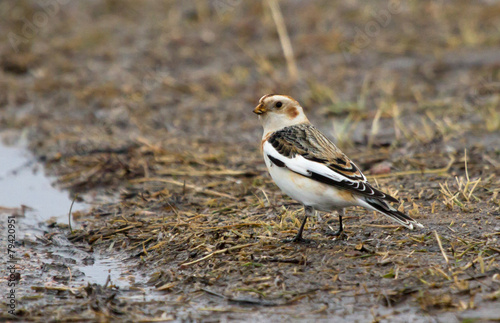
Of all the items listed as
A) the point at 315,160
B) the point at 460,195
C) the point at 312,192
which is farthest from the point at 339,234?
the point at 460,195

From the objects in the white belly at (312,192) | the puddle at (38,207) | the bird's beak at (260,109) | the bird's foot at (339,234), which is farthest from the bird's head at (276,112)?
the puddle at (38,207)

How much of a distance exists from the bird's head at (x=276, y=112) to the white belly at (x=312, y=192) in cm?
65

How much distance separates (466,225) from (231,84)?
5.32 metres

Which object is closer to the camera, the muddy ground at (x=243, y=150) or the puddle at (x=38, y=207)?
the muddy ground at (x=243, y=150)

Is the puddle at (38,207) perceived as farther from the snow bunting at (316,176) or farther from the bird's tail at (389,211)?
the bird's tail at (389,211)

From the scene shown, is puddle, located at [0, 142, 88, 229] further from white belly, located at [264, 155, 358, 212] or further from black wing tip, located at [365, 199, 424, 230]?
black wing tip, located at [365, 199, 424, 230]

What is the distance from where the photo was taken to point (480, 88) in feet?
29.5

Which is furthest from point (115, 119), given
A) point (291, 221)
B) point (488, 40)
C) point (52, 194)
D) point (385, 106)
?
point (488, 40)

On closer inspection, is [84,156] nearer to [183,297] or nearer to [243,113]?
[243,113]

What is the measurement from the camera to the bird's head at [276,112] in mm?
5613

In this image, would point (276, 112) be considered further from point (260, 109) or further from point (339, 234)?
point (339, 234)

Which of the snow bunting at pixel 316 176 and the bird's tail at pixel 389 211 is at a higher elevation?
the snow bunting at pixel 316 176

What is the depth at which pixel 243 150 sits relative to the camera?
7.97 metres

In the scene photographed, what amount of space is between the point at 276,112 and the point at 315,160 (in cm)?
78
